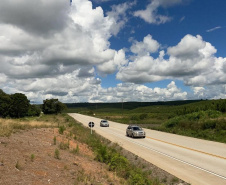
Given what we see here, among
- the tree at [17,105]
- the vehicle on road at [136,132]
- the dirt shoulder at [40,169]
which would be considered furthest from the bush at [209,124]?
the tree at [17,105]

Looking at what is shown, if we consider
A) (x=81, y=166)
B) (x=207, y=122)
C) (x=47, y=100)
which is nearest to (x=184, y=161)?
(x=81, y=166)

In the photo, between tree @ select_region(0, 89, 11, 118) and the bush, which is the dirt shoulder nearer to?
the bush

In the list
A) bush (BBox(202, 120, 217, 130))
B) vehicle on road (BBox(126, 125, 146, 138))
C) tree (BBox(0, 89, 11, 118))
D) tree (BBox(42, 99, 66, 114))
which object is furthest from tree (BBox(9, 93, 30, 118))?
bush (BBox(202, 120, 217, 130))

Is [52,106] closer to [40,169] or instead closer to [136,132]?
[136,132]

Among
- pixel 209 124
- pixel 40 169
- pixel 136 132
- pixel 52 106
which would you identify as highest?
pixel 52 106

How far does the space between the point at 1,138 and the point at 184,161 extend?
1108cm

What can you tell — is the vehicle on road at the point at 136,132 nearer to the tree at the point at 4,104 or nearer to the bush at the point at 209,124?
the bush at the point at 209,124

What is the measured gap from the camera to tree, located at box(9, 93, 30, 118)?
8468 centimetres

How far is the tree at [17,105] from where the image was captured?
278 feet

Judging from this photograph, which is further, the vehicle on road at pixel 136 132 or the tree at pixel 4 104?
the tree at pixel 4 104

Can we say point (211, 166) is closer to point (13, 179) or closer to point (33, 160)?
point (33, 160)

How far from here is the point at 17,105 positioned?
85.4m

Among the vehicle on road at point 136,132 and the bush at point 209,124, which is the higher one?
the bush at point 209,124

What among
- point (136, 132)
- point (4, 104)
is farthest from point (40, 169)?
point (4, 104)
